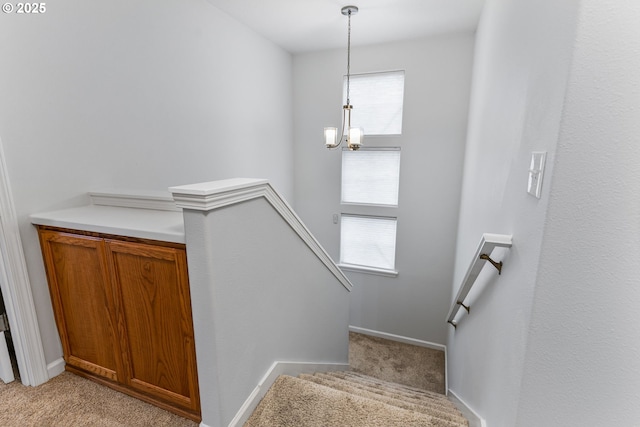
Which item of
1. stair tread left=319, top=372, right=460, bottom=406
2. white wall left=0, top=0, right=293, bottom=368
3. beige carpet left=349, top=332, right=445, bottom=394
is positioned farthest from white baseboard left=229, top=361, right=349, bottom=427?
beige carpet left=349, top=332, right=445, bottom=394

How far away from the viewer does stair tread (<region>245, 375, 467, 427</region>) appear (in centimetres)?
142

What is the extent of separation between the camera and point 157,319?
142 cm

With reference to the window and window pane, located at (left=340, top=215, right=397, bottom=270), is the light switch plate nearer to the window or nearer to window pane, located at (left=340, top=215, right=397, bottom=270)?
the window

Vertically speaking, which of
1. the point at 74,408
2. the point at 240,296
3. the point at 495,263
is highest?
the point at 495,263

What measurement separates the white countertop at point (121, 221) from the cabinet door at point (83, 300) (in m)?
0.07

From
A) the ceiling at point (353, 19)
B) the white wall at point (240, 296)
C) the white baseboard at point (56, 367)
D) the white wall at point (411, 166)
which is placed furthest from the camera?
Answer: the white wall at point (411, 166)

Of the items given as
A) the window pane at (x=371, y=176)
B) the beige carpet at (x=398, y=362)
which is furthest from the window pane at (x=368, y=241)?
the beige carpet at (x=398, y=362)

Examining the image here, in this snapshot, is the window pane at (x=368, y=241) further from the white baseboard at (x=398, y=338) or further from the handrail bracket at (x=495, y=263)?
the handrail bracket at (x=495, y=263)

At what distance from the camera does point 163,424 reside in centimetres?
148

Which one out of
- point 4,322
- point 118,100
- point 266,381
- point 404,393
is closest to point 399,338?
point 404,393

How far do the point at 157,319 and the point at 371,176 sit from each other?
3259mm

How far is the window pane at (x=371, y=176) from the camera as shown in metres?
4.08

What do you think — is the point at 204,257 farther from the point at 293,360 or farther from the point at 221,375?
the point at 293,360

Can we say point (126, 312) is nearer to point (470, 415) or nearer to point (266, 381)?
point (266, 381)
